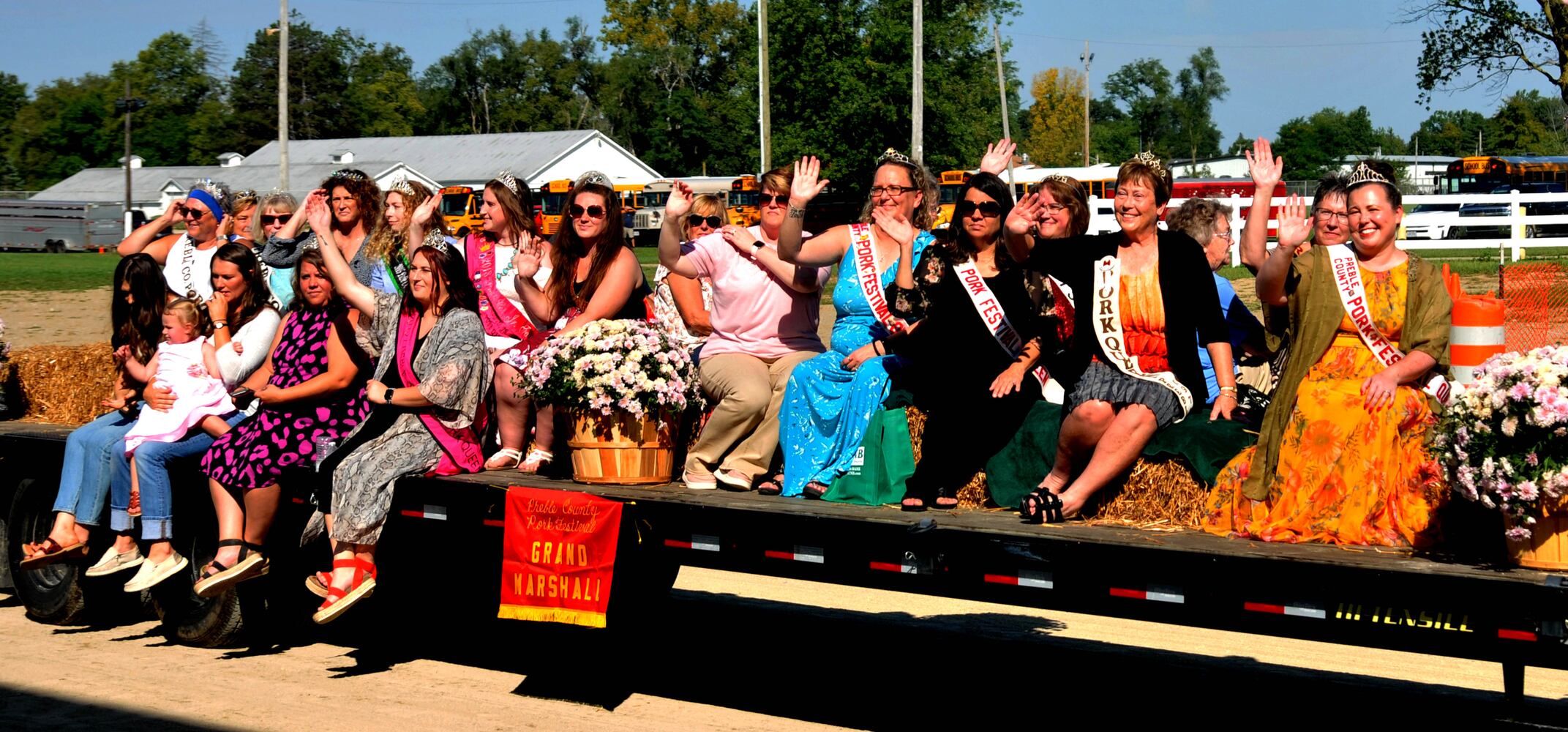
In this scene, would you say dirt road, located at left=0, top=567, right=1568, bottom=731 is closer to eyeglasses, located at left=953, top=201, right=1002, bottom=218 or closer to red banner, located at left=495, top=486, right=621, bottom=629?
red banner, located at left=495, top=486, right=621, bottom=629

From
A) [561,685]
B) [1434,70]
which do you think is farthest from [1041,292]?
[1434,70]

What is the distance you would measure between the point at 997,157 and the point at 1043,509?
6.26 ft

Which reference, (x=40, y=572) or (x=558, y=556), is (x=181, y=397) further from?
→ (x=558, y=556)

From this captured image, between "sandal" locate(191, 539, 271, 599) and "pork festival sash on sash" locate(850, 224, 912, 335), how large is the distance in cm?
333

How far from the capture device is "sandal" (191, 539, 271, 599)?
7.38 metres

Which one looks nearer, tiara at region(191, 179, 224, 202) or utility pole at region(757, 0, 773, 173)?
tiara at region(191, 179, 224, 202)

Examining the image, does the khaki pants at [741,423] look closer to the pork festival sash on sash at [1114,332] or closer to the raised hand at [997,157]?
the raised hand at [997,157]

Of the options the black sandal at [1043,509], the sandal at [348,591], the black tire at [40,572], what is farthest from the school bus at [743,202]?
the black sandal at [1043,509]

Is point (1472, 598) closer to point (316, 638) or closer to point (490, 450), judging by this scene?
point (490, 450)

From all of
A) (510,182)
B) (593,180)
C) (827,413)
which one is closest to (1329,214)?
(827,413)

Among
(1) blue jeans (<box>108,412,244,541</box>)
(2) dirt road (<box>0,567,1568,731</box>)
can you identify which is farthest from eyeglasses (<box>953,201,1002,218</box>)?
(1) blue jeans (<box>108,412,244,541</box>)

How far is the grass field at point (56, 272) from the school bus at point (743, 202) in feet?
53.9

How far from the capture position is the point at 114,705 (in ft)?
22.5

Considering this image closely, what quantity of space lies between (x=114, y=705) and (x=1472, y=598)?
5676 mm
